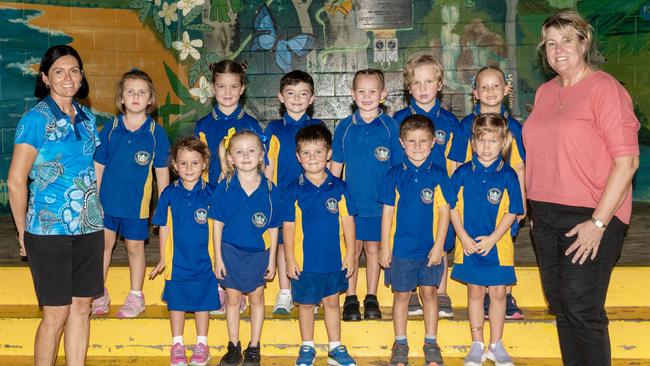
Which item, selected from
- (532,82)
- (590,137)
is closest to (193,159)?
(590,137)

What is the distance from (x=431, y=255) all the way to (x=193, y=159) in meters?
1.47

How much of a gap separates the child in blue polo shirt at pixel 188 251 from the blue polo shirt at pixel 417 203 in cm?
107

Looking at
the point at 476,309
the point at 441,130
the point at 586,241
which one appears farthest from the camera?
the point at 441,130

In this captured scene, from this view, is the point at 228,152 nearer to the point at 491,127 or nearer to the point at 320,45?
the point at 491,127

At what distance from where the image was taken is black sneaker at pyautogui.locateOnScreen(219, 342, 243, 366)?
14.4 feet

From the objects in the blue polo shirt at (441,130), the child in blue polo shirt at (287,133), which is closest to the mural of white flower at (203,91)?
the child in blue polo shirt at (287,133)

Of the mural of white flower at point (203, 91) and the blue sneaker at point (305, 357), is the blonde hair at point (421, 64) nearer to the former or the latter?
the blue sneaker at point (305, 357)

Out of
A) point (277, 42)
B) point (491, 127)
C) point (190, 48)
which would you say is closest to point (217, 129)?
point (491, 127)

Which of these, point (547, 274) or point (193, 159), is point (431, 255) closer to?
point (547, 274)

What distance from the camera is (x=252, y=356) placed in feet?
14.5

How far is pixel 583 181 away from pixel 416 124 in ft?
3.97

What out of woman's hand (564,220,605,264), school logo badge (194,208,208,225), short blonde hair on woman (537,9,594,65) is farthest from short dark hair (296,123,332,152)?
woman's hand (564,220,605,264)

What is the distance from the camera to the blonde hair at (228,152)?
4.32 meters

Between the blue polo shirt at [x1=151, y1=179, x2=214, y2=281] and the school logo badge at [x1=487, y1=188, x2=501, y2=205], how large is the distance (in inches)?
63.0
